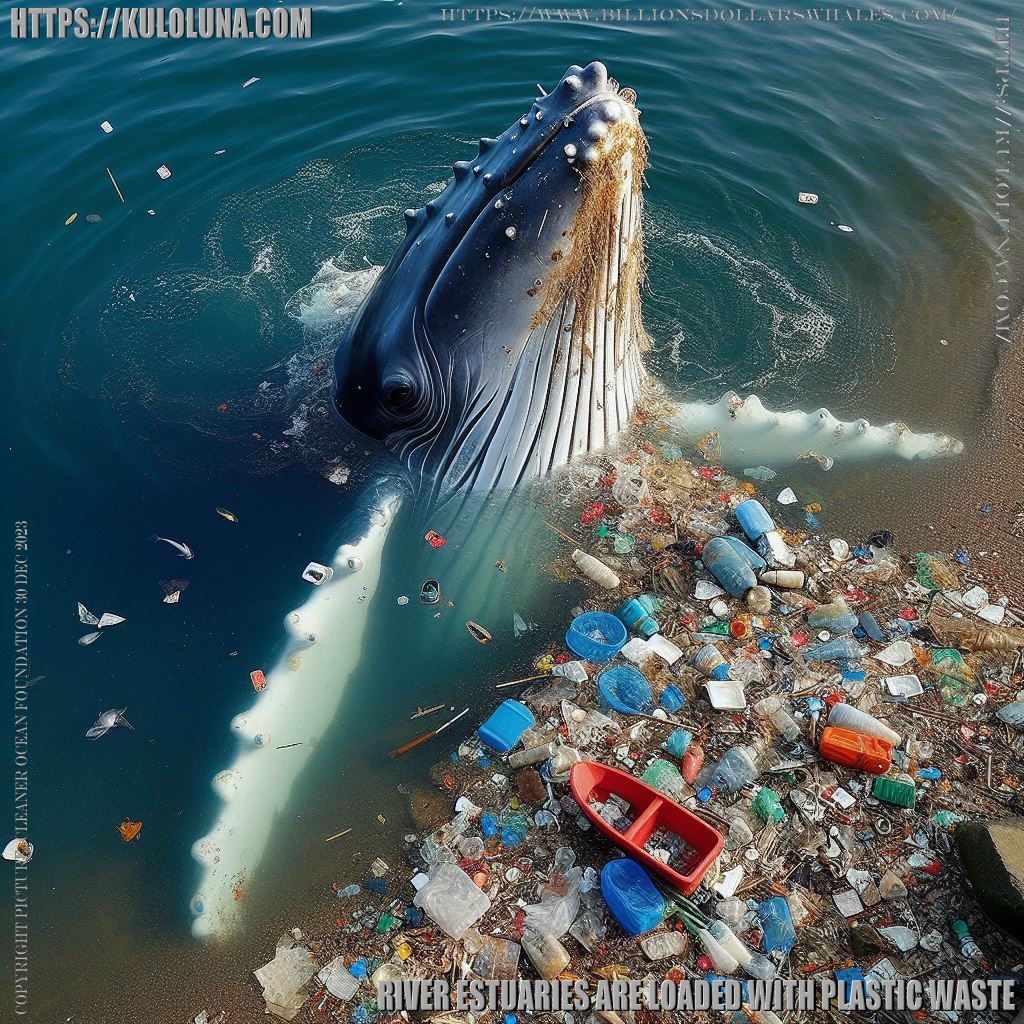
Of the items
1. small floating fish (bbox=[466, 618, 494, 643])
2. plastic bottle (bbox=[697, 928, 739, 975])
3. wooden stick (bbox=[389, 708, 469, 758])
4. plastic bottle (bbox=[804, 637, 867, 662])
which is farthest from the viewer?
small floating fish (bbox=[466, 618, 494, 643])

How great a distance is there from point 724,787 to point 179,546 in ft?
20.9

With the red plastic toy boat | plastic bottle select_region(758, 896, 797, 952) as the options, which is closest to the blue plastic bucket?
the red plastic toy boat

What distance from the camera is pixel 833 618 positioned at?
805 centimetres

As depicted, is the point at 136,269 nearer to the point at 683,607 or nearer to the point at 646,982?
the point at 683,607

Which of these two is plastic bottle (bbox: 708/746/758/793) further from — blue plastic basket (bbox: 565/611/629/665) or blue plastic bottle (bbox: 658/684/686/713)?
blue plastic basket (bbox: 565/611/629/665)

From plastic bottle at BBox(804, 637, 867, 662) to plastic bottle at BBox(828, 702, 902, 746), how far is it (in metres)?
0.61

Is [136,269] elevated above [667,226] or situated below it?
below

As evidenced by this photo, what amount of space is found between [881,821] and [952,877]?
617 millimetres

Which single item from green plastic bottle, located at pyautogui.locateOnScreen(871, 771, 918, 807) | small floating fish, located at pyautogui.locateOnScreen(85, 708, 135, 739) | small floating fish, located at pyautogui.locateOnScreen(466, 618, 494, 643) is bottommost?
small floating fish, located at pyautogui.locateOnScreen(85, 708, 135, 739)

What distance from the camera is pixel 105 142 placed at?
14320 millimetres

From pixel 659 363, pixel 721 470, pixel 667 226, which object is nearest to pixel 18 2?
pixel 667 226

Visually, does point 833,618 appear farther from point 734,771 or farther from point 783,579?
point 734,771

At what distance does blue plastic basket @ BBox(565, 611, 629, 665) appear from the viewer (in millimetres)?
7940

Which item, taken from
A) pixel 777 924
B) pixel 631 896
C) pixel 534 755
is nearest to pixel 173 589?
pixel 534 755
